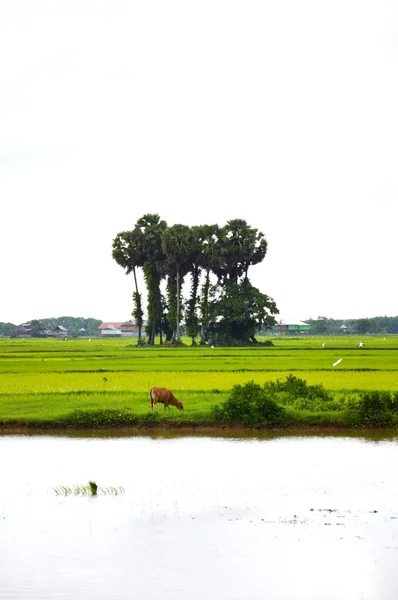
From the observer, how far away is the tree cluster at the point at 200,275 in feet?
271

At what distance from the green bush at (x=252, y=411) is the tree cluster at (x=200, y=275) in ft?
202

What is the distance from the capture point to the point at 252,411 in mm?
18656

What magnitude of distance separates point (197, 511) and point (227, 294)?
73836 mm

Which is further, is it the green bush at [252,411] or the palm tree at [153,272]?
the palm tree at [153,272]

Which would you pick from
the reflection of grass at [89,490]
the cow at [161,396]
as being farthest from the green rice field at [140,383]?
the reflection of grass at [89,490]

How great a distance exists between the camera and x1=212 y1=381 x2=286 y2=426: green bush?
18.6 metres

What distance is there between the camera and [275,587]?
812cm

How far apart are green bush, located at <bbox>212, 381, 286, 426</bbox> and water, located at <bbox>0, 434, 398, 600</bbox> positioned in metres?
2.82

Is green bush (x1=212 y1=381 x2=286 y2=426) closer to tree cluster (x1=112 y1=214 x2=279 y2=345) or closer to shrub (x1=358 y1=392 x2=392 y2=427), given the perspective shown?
shrub (x1=358 y1=392 x2=392 y2=427)

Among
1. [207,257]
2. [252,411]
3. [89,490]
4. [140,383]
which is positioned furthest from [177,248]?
[89,490]

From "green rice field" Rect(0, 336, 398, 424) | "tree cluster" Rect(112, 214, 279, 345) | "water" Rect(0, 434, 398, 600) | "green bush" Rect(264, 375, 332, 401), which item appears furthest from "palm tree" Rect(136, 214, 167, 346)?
"water" Rect(0, 434, 398, 600)

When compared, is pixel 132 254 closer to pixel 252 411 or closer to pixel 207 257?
pixel 207 257

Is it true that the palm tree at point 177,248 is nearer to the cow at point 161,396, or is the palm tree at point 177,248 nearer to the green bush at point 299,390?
the green bush at point 299,390

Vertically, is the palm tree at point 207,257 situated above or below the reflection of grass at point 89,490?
above
